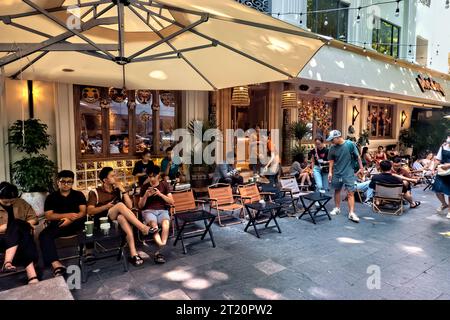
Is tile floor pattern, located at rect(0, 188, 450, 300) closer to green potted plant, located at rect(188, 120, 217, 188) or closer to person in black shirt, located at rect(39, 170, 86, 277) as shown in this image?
person in black shirt, located at rect(39, 170, 86, 277)

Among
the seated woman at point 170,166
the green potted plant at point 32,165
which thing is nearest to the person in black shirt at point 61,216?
the green potted plant at point 32,165

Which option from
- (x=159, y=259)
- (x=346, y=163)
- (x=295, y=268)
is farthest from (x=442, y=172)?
(x=159, y=259)

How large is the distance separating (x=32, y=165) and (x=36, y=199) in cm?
64

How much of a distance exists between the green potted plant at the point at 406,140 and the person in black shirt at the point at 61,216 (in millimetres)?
16706

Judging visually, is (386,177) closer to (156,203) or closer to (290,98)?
(290,98)

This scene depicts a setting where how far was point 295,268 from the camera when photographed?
159 inches

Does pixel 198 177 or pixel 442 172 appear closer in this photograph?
pixel 442 172

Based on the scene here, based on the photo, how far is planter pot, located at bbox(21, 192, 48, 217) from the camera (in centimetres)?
562

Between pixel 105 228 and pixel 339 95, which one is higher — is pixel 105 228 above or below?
below

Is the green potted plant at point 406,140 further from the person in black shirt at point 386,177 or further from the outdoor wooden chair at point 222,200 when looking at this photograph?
the outdoor wooden chair at point 222,200

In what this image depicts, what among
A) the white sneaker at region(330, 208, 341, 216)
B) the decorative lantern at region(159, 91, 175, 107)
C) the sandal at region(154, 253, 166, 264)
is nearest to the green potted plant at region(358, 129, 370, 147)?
the white sneaker at region(330, 208, 341, 216)

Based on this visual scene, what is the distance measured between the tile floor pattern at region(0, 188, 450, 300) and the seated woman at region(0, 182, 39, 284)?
363 millimetres
